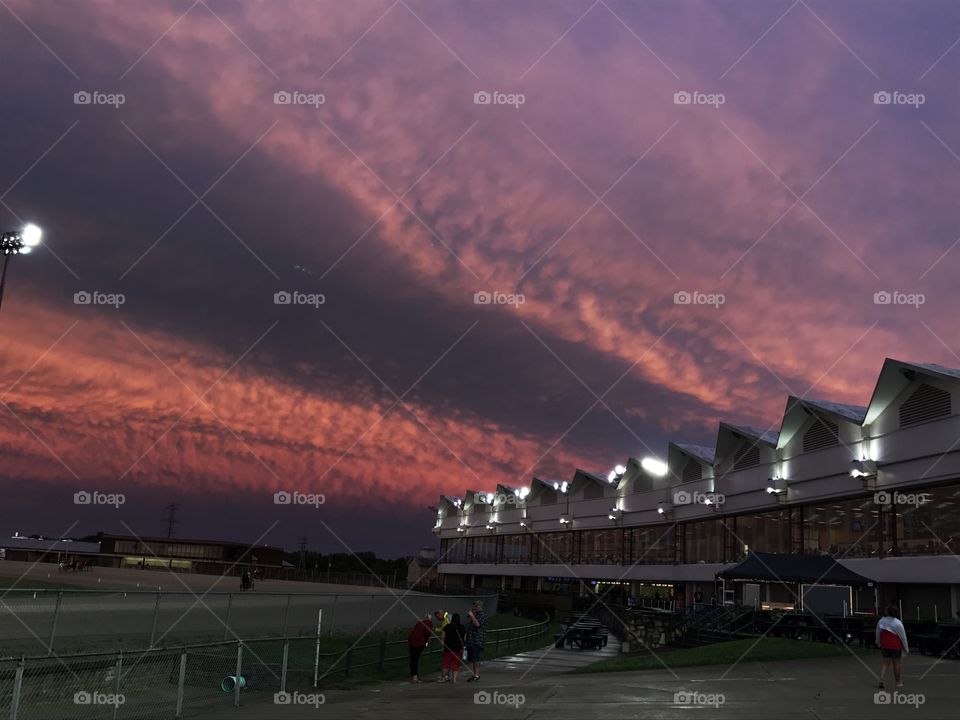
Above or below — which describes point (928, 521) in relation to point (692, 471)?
below

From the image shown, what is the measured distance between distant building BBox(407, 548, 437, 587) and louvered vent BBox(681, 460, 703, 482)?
193 feet

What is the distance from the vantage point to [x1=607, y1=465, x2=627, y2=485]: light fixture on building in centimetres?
6956

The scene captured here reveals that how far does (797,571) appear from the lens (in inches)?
1242

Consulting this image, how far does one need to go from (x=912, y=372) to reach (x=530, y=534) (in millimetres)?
57419

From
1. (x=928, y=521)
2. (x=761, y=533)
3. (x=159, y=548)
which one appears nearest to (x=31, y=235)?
(x=928, y=521)

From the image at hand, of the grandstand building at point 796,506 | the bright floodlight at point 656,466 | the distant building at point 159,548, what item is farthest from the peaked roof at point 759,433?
the distant building at point 159,548

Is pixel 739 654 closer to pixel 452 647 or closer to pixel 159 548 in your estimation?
pixel 452 647

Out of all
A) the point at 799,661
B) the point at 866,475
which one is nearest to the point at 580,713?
the point at 799,661

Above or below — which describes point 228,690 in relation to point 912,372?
below

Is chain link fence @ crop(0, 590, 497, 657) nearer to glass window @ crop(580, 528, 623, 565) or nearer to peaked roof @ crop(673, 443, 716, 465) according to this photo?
peaked roof @ crop(673, 443, 716, 465)

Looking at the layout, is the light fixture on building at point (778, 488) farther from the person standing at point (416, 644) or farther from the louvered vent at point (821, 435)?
the person standing at point (416, 644)

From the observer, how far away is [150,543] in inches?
5349

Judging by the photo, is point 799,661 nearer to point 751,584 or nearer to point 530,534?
point 751,584

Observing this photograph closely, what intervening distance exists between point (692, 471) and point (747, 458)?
28.9ft
